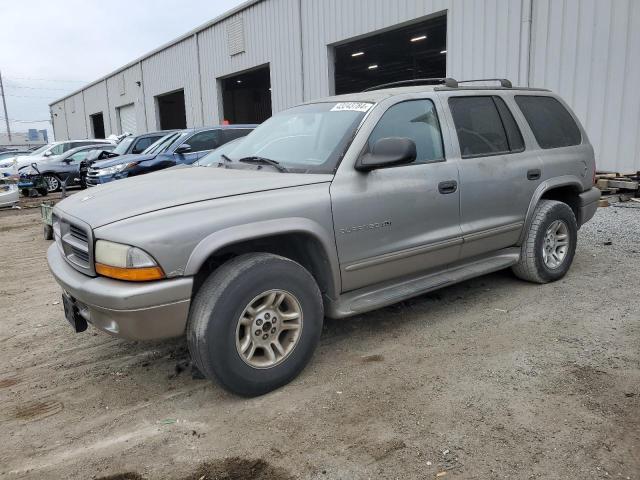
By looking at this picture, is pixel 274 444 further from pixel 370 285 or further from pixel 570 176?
pixel 570 176

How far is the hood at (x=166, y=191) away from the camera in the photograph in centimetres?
289

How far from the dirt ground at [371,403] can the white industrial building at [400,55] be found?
5692 millimetres

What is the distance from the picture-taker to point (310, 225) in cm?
315

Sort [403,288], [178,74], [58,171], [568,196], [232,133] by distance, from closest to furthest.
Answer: [403,288] < [568,196] < [232,133] < [58,171] < [178,74]

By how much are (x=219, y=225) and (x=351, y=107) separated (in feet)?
5.10

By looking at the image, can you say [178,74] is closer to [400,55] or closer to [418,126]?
[400,55]

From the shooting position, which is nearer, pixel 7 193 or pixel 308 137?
pixel 308 137

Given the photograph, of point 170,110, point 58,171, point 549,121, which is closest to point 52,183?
point 58,171

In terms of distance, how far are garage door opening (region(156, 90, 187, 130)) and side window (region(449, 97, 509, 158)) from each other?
24.4 meters

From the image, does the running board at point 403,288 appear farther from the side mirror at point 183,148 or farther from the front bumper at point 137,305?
the side mirror at point 183,148

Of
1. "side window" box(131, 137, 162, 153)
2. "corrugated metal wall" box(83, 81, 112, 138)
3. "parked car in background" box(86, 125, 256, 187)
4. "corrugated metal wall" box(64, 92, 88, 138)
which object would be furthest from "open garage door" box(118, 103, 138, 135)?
"parked car in background" box(86, 125, 256, 187)

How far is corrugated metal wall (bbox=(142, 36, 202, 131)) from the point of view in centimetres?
2159

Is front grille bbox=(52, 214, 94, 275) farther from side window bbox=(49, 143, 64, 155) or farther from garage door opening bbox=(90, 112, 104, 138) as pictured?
garage door opening bbox=(90, 112, 104, 138)

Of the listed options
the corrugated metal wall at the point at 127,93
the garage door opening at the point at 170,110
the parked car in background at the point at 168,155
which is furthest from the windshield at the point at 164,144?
the corrugated metal wall at the point at 127,93
